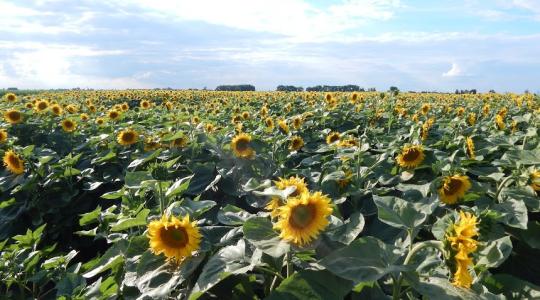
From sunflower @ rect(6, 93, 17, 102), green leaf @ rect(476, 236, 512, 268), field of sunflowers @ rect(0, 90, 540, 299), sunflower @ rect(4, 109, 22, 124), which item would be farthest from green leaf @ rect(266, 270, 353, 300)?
sunflower @ rect(6, 93, 17, 102)

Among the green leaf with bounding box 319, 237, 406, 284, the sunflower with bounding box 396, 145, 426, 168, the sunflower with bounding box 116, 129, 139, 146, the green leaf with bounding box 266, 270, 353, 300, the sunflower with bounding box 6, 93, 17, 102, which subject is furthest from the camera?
the sunflower with bounding box 6, 93, 17, 102

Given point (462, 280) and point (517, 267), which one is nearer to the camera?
point (462, 280)

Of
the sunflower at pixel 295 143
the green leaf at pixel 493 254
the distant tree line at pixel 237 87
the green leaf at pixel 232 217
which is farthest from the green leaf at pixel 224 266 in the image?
the distant tree line at pixel 237 87

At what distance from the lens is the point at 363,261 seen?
1552 mm

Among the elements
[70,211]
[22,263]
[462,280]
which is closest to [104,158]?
[70,211]

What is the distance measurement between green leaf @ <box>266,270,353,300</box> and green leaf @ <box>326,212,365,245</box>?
0.16 m

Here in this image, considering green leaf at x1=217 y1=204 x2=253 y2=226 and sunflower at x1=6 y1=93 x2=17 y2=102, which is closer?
green leaf at x1=217 y1=204 x2=253 y2=226

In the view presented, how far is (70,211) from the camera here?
17.2ft

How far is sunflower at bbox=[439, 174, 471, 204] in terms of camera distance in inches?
116

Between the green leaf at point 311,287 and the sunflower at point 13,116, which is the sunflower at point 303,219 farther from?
the sunflower at point 13,116

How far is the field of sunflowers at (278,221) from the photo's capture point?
66.0 inches

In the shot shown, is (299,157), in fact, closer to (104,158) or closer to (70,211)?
(104,158)

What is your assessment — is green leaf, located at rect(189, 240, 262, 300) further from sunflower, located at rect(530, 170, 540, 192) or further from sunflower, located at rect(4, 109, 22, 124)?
sunflower, located at rect(4, 109, 22, 124)

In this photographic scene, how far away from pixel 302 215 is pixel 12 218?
4.20 m
